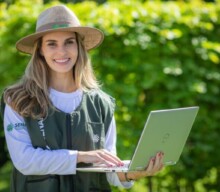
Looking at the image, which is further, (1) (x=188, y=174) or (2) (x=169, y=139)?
(1) (x=188, y=174)

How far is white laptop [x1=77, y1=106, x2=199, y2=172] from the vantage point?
12.4 feet

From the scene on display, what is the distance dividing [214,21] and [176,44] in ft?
1.60

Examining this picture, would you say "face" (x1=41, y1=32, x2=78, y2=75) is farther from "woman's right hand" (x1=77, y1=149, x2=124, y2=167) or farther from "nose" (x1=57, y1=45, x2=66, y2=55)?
"woman's right hand" (x1=77, y1=149, x2=124, y2=167)

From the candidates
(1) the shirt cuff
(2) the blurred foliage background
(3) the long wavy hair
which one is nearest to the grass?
(2) the blurred foliage background

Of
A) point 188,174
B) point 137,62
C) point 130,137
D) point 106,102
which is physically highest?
point 106,102

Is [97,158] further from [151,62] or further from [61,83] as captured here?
[151,62]

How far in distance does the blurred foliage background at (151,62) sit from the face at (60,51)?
2072mm

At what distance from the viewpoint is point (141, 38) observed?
6359 millimetres

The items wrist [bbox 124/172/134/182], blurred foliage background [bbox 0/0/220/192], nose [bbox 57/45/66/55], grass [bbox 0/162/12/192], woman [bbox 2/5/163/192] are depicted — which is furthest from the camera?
grass [bbox 0/162/12/192]

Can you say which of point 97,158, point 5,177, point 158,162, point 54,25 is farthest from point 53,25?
point 5,177

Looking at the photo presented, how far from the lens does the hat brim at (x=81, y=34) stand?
408 centimetres

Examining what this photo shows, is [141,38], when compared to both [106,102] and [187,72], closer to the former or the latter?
[187,72]

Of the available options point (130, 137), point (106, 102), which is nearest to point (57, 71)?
point (106, 102)

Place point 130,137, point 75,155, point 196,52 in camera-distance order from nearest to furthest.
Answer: point 75,155 < point 130,137 < point 196,52
